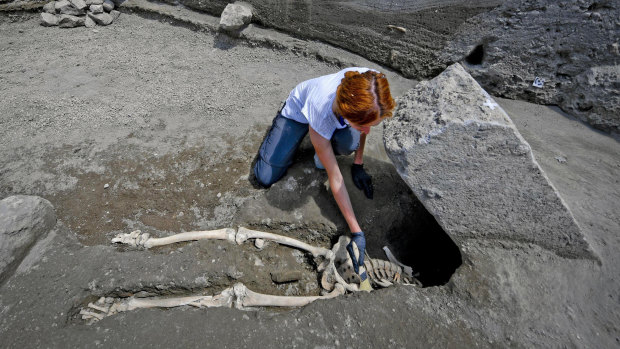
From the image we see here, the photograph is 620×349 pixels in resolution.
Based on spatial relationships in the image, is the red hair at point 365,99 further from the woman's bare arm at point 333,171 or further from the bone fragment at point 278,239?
the bone fragment at point 278,239

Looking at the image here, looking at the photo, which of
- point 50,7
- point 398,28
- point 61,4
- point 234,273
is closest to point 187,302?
point 234,273

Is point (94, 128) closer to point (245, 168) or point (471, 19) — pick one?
point (245, 168)

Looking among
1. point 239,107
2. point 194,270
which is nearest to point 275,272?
point 194,270

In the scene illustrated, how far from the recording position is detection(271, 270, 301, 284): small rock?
7.27 feet

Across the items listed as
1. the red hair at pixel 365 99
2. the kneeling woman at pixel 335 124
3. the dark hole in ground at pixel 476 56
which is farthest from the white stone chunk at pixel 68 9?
the dark hole in ground at pixel 476 56

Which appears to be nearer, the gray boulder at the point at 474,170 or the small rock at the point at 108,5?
the gray boulder at the point at 474,170

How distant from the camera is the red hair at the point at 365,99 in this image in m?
1.74

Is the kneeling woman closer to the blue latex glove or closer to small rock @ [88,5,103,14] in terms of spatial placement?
the blue latex glove

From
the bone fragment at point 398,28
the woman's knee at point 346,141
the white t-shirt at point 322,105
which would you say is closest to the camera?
the white t-shirt at point 322,105

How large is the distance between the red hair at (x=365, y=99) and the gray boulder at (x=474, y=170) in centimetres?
26

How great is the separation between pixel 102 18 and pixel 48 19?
26.5 inches

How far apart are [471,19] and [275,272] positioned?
9.28 feet

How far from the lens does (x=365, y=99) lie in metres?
1.73

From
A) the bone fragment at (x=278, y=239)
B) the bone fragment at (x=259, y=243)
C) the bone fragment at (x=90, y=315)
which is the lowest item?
the bone fragment at (x=90, y=315)
